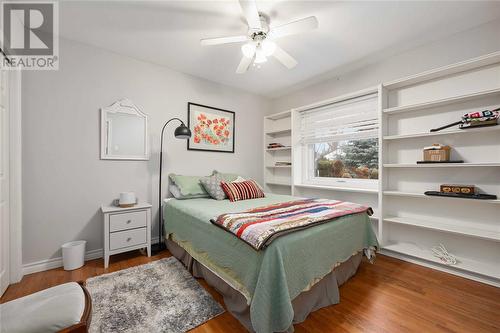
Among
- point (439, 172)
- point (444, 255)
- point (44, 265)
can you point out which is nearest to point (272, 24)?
point (439, 172)

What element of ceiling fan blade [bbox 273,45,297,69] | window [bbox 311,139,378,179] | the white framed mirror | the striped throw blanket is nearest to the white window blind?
window [bbox 311,139,378,179]

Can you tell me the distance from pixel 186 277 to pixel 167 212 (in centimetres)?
89

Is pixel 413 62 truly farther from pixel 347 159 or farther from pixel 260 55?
pixel 260 55

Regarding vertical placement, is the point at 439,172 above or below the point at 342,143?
below

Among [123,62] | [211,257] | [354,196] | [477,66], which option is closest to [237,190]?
[211,257]

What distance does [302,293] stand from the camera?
1516 millimetres

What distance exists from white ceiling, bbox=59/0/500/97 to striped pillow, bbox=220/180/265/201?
1669mm

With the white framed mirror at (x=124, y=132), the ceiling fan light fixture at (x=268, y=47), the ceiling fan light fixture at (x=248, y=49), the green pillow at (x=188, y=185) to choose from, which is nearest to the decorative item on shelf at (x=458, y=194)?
the ceiling fan light fixture at (x=268, y=47)

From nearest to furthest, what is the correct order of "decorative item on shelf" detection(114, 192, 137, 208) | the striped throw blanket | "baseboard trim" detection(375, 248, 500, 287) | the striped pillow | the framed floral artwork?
the striped throw blanket, "baseboard trim" detection(375, 248, 500, 287), "decorative item on shelf" detection(114, 192, 137, 208), the striped pillow, the framed floral artwork

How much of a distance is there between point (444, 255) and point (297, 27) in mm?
2750

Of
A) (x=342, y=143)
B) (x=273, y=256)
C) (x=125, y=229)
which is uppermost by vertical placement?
(x=342, y=143)

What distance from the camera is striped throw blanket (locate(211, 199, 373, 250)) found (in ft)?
4.46

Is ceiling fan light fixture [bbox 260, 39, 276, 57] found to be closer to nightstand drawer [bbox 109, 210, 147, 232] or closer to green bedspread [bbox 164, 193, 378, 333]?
green bedspread [bbox 164, 193, 378, 333]

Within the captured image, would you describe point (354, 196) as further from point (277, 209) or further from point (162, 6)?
point (162, 6)
